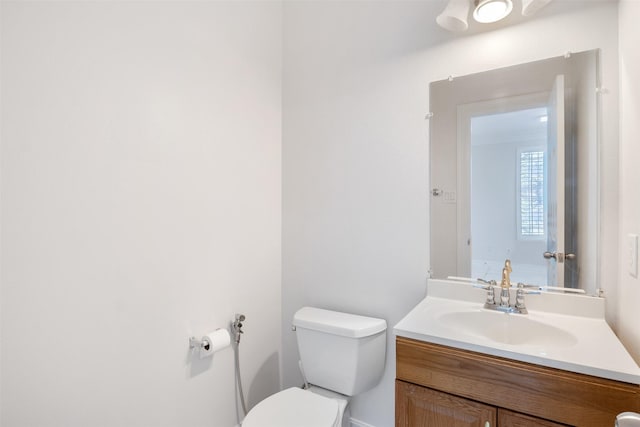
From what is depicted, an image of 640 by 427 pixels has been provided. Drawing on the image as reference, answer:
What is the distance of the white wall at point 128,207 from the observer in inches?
38.4

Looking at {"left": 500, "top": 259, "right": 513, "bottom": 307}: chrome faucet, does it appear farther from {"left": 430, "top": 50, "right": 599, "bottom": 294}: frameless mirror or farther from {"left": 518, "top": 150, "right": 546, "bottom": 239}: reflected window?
{"left": 518, "top": 150, "right": 546, "bottom": 239}: reflected window

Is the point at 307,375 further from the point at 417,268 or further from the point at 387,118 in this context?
the point at 387,118

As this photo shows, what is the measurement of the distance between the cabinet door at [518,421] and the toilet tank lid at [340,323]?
647mm

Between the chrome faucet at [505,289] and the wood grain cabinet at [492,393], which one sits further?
the chrome faucet at [505,289]

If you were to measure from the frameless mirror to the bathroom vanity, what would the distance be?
0.68 feet

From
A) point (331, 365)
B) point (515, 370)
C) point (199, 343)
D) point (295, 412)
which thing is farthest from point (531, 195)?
point (199, 343)

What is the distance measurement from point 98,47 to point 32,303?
88cm

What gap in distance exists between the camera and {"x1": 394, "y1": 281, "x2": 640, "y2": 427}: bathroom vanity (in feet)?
2.84

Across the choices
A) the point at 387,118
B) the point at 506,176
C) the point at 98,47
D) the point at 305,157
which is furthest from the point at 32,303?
the point at 506,176

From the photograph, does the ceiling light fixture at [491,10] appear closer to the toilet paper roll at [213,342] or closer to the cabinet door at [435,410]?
the cabinet door at [435,410]

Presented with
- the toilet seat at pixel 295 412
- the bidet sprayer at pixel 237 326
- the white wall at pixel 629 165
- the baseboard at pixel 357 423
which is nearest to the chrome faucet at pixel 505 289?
the white wall at pixel 629 165

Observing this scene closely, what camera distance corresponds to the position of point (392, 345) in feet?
5.49

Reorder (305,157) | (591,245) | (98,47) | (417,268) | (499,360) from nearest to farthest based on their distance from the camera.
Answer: (499,360) → (98,47) → (591,245) → (417,268) → (305,157)

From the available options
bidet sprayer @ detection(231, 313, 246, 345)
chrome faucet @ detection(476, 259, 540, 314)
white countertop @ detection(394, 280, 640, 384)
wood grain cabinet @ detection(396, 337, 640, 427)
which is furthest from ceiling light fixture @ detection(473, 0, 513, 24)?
bidet sprayer @ detection(231, 313, 246, 345)
